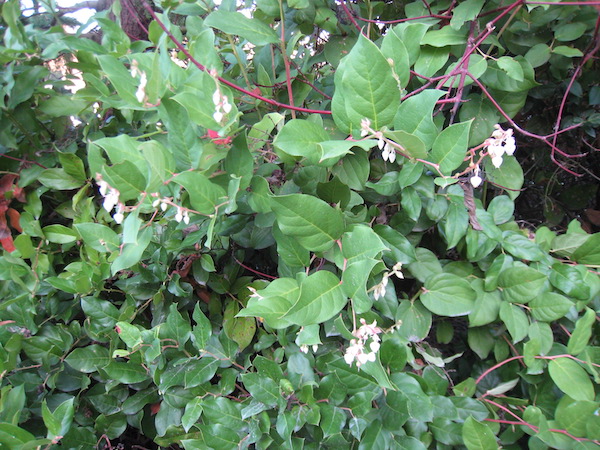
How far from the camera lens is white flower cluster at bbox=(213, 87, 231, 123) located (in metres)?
0.52

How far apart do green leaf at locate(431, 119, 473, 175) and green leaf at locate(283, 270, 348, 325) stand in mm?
234

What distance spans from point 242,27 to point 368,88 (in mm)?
336

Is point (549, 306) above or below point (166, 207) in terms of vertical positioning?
below

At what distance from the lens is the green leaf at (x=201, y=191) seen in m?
0.53

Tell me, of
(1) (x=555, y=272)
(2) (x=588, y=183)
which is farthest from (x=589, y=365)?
(2) (x=588, y=183)

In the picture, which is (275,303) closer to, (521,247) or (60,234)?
(521,247)

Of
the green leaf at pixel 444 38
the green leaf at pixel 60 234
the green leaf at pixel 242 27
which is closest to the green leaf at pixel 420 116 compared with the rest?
the green leaf at pixel 444 38

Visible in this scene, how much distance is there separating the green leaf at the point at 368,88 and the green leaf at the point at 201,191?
22cm

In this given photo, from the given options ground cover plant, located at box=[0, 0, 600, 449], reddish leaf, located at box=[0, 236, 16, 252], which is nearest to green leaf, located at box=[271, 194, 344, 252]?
ground cover plant, located at box=[0, 0, 600, 449]

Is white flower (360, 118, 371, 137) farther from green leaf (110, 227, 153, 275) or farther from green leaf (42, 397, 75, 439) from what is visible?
green leaf (42, 397, 75, 439)

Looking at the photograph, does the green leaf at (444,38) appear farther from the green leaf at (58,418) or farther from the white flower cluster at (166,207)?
the green leaf at (58,418)

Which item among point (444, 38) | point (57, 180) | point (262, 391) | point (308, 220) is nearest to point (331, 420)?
point (262, 391)

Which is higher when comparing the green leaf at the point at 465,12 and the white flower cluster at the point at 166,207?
the green leaf at the point at 465,12

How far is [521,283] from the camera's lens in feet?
2.36
